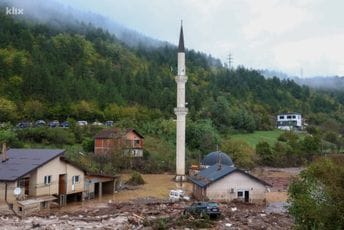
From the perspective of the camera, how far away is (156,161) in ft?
201

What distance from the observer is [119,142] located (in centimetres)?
5834

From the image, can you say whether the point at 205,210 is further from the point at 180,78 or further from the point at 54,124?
the point at 54,124

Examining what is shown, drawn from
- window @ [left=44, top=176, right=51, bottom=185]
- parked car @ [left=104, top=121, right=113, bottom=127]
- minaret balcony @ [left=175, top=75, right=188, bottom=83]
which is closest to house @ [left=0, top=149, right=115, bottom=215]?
window @ [left=44, top=176, right=51, bottom=185]

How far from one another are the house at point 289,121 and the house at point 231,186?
83.7 metres

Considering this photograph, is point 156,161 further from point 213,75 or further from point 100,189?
point 213,75

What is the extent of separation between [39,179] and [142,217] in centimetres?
864

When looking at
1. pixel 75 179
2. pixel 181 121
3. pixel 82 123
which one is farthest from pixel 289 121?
pixel 75 179

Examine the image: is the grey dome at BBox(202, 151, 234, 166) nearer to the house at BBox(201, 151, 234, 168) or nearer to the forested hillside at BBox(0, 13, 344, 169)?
the house at BBox(201, 151, 234, 168)

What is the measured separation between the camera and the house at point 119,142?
5756 cm

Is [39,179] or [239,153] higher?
[239,153]

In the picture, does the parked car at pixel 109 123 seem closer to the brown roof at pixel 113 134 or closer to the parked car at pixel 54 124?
the parked car at pixel 54 124

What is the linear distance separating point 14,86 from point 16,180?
5732 cm

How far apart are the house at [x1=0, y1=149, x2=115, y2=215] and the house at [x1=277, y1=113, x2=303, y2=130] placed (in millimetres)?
Result: 88811

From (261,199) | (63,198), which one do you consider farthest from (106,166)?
(261,199)
